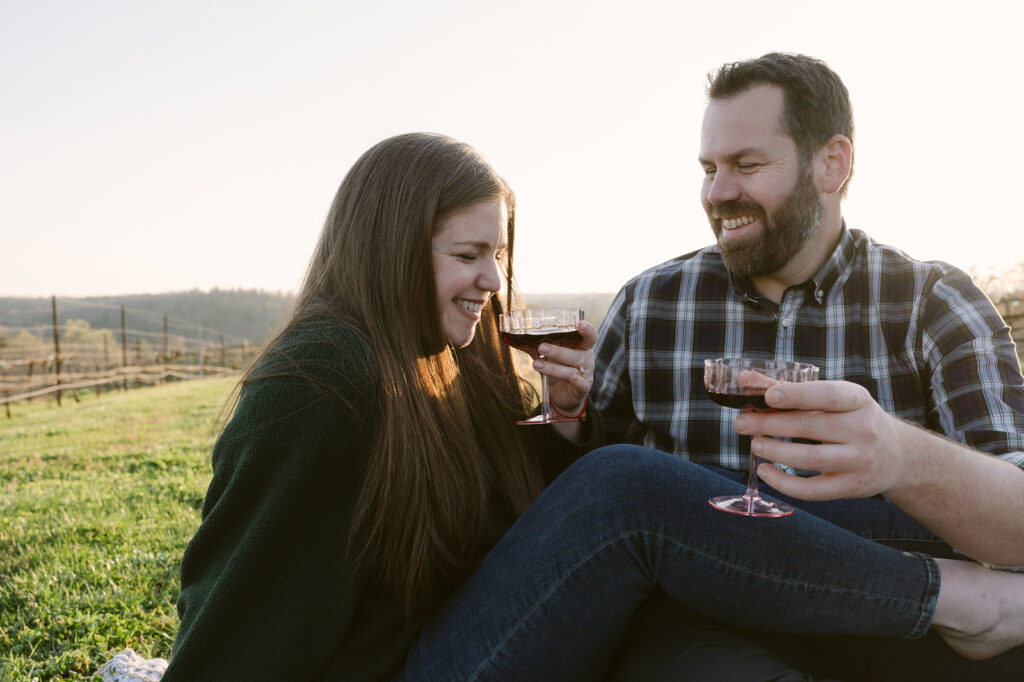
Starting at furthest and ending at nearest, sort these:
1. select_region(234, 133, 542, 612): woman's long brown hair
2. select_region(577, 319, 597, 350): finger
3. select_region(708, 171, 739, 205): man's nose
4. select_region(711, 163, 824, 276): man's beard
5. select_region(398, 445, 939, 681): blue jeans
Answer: select_region(708, 171, 739, 205): man's nose
select_region(711, 163, 824, 276): man's beard
select_region(577, 319, 597, 350): finger
select_region(234, 133, 542, 612): woman's long brown hair
select_region(398, 445, 939, 681): blue jeans

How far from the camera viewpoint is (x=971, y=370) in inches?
101

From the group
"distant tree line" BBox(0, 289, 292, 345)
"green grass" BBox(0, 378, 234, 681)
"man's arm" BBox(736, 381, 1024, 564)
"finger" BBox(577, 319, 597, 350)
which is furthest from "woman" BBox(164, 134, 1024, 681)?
"distant tree line" BBox(0, 289, 292, 345)

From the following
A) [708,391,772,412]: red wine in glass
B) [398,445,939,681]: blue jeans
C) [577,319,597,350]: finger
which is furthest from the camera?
[577,319,597,350]: finger

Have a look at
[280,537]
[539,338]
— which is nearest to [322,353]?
[280,537]

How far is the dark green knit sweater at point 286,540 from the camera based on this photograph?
1728 mm

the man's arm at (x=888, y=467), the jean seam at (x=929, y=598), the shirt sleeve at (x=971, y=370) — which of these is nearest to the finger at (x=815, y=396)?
the man's arm at (x=888, y=467)

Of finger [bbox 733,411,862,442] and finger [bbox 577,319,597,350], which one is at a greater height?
finger [bbox 577,319,597,350]

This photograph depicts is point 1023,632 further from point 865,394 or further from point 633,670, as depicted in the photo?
point 633,670

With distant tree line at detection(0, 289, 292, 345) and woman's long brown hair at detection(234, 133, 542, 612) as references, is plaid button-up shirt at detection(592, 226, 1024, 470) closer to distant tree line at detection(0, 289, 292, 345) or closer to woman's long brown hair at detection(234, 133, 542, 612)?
woman's long brown hair at detection(234, 133, 542, 612)

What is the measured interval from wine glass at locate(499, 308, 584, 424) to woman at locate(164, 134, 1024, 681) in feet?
1.74

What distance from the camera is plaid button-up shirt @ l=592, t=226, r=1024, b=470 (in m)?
2.58

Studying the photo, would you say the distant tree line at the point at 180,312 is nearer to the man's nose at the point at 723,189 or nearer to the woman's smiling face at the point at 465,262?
the man's nose at the point at 723,189

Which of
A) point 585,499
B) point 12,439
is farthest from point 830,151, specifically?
point 12,439

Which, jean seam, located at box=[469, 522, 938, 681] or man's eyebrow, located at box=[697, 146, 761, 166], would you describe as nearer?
jean seam, located at box=[469, 522, 938, 681]
